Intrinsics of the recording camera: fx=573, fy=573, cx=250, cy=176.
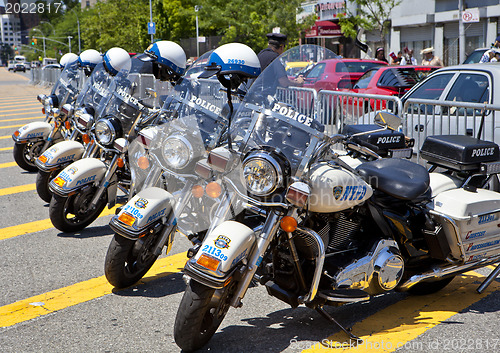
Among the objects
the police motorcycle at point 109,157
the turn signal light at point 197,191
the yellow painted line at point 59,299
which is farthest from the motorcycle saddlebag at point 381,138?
the yellow painted line at point 59,299

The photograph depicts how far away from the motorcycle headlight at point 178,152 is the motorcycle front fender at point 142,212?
311mm

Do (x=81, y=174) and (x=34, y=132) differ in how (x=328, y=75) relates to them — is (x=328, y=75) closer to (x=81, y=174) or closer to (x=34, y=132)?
(x=81, y=174)

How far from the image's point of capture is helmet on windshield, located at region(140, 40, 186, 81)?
5.25 metres

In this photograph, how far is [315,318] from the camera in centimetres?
398

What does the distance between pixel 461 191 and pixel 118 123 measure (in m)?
3.38

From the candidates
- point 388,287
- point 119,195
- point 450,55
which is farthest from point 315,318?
point 450,55

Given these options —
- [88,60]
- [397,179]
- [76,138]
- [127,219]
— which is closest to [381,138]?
[397,179]

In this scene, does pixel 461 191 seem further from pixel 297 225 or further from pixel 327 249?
pixel 297 225

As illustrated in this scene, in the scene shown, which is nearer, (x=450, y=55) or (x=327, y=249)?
(x=327, y=249)

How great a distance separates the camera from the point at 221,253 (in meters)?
3.25

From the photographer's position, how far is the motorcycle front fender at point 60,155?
20.6ft

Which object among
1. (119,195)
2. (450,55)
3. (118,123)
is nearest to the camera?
(118,123)

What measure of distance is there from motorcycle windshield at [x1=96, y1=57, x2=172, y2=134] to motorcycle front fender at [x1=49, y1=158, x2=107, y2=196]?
0.49 metres

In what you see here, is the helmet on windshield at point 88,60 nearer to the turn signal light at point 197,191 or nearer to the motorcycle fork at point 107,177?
the motorcycle fork at point 107,177
